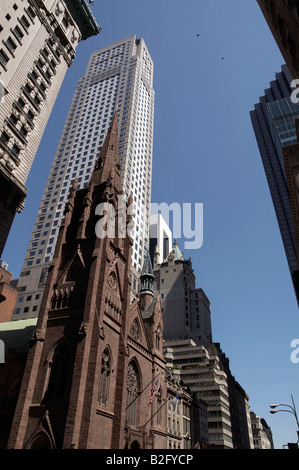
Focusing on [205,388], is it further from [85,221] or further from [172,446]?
[85,221]

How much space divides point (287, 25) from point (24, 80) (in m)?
24.2

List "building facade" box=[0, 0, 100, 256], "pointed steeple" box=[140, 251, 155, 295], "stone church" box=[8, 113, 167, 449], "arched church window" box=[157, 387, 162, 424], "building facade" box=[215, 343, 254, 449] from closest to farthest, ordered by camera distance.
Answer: "building facade" box=[0, 0, 100, 256] → "stone church" box=[8, 113, 167, 449] → "arched church window" box=[157, 387, 162, 424] → "pointed steeple" box=[140, 251, 155, 295] → "building facade" box=[215, 343, 254, 449]

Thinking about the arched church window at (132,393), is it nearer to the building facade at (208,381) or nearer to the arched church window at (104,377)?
the arched church window at (104,377)

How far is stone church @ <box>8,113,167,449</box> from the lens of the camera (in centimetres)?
2891

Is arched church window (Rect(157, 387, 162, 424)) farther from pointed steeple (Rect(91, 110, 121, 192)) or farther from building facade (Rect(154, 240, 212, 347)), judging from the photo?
building facade (Rect(154, 240, 212, 347))

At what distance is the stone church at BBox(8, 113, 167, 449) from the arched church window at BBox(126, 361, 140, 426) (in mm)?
100

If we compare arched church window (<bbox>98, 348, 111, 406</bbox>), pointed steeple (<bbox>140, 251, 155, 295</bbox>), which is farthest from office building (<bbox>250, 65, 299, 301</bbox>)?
arched church window (<bbox>98, 348, 111, 406</bbox>)

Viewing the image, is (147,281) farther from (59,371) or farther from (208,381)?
(208,381)

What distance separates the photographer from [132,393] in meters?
38.8

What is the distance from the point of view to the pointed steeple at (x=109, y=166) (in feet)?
155

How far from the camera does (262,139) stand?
182500 millimetres

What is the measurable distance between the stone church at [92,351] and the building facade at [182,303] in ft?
199

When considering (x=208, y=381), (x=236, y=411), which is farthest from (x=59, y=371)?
(x=236, y=411)
